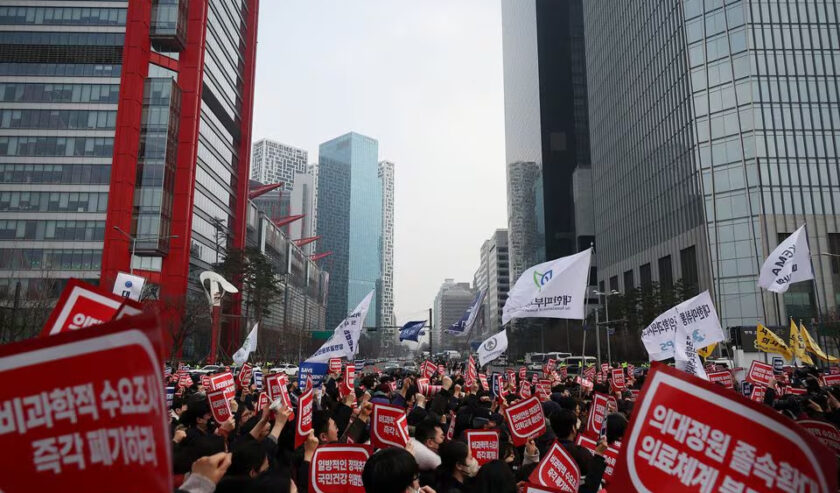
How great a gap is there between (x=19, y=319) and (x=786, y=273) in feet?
136

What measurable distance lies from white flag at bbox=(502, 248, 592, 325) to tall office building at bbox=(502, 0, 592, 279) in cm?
9799

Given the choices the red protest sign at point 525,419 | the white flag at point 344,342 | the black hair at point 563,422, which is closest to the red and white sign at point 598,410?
the red protest sign at point 525,419

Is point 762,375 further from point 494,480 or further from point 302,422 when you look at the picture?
point 302,422

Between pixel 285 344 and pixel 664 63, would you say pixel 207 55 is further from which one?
pixel 664 63

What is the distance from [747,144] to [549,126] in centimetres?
6938

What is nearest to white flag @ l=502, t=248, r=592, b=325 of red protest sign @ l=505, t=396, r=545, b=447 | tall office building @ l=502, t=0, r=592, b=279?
red protest sign @ l=505, t=396, r=545, b=447

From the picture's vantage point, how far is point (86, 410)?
204 centimetres

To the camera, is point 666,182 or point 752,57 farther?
point 666,182

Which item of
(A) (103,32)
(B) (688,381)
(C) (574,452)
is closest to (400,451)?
(B) (688,381)

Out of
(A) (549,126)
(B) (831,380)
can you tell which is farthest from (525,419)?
(A) (549,126)

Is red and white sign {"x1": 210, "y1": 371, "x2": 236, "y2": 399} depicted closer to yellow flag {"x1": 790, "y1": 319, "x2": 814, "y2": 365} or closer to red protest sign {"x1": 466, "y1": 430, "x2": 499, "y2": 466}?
red protest sign {"x1": 466, "y1": 430, "x2": 499, "y2": 466}

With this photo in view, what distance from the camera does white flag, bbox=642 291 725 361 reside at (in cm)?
1194

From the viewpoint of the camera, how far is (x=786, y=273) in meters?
15.9

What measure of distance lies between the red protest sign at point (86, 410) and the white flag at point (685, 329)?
11.3 meters
